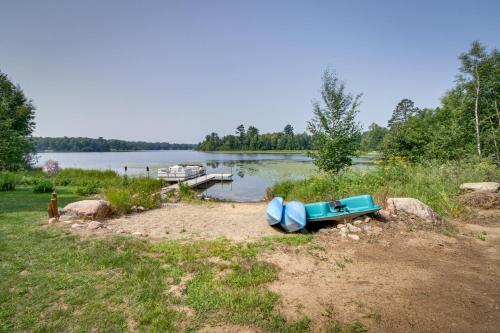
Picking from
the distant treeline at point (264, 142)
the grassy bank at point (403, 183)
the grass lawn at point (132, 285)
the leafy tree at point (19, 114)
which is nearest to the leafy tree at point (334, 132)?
the grassy bank at point (403, 183)

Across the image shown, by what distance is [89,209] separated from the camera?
649 cm

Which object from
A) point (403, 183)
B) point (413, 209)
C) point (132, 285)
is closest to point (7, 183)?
point (132, 285)

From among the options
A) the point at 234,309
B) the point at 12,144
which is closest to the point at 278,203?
the point at 234,309

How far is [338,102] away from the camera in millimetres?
10852

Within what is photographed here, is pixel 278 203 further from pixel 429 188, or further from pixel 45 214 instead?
pixel 45 214

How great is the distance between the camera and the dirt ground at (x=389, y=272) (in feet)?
8.48

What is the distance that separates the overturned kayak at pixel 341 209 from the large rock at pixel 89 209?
534 cm

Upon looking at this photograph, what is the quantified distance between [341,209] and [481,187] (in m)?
4.80

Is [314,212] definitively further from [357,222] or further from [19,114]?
[19,114]

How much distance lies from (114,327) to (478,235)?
21.5ft

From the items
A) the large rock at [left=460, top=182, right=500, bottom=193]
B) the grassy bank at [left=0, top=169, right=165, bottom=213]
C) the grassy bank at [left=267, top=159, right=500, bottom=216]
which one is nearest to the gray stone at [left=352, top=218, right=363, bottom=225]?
the grassy bank at [left=267, top=159, right=500, bottom=216]

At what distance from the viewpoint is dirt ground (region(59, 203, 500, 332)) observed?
2586mm

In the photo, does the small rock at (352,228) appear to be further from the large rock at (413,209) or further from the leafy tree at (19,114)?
the leafy tree at (19,114)

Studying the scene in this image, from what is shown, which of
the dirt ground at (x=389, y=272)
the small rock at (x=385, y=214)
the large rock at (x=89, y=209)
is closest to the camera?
the dirt ground at (x=389, y=272)
